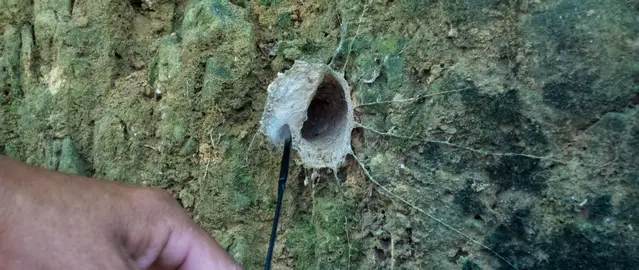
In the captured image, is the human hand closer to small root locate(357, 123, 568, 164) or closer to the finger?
the finger

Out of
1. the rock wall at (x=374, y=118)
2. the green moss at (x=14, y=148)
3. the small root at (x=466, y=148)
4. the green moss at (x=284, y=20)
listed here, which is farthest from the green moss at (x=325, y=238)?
the green moss at (x=14, y=148)

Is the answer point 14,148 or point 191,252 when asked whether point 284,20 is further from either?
point 14,148

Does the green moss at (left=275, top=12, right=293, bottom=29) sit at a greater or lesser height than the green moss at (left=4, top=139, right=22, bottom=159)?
greater

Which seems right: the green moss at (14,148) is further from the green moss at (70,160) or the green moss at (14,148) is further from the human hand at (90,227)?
the human hand at (90,227)

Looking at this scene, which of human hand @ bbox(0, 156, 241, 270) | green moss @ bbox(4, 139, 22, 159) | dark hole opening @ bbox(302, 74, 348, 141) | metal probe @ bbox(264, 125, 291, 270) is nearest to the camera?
human hand @ bbox(0, 156, 241, 270)

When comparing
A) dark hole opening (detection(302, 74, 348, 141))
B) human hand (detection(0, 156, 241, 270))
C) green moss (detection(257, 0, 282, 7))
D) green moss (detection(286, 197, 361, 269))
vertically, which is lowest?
green moss (detection(286, 197, 361, 269))

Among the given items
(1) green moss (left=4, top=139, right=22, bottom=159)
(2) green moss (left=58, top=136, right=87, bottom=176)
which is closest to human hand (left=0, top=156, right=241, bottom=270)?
(2) green moss (left=58, top=136, right=87, bottom=176)
